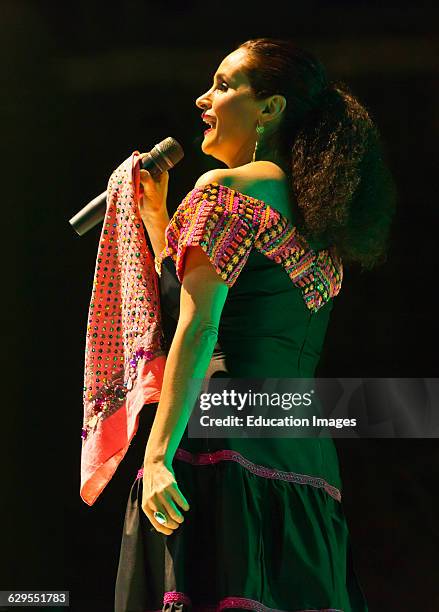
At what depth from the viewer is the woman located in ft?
4.83

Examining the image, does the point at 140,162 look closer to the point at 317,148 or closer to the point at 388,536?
the point at 317,148

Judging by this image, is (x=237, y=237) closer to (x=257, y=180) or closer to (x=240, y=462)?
(x=257, y=180)

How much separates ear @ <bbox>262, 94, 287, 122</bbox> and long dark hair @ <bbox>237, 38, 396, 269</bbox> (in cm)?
1

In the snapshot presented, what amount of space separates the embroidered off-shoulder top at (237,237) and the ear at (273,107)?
0.68 ft

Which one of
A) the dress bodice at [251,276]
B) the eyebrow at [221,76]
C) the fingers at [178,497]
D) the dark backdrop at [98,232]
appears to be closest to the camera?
the fingers at [178,497]

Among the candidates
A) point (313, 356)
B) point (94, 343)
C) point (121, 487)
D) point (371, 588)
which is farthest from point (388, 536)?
point (94, 343)

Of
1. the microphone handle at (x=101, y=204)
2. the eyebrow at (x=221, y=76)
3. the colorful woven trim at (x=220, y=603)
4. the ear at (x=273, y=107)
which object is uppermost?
the eyebrow at (x=221, y=76)

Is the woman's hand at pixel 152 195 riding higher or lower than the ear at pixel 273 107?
lower

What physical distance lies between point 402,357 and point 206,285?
987 mm

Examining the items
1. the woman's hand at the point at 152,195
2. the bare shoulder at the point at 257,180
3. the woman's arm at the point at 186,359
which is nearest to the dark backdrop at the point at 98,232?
the woman's hand at the point at 152,195

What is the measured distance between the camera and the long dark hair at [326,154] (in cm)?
164

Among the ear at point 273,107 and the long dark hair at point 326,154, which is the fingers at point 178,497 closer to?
the long dark hair at point 326,154

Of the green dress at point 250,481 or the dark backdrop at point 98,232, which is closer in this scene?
the green dress at point 250,481

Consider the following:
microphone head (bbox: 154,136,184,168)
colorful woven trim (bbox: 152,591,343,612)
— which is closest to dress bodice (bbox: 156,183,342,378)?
microphone head (bbox: 154,136,184,168)
